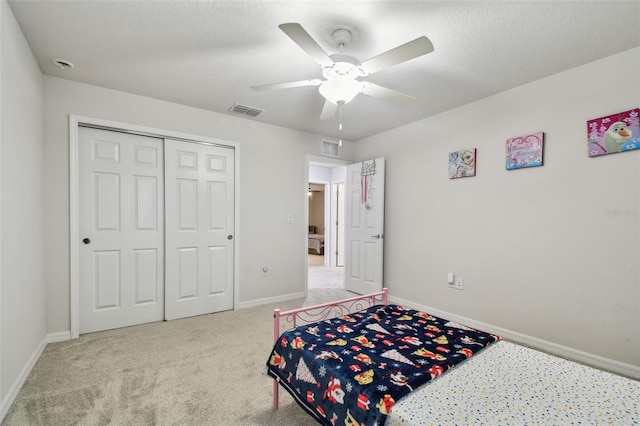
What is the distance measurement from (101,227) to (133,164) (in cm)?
72

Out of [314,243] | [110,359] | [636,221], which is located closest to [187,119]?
[110,359]

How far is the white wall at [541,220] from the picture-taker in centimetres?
225

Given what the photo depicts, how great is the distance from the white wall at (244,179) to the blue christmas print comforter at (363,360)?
7.19 feet

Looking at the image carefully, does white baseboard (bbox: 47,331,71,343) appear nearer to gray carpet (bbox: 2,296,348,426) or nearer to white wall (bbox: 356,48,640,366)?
gray carpet (bbox: 2,296,348,426)

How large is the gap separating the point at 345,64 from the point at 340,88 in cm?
15

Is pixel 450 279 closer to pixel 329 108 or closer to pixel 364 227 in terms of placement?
pixel 364 227

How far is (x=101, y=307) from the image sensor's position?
299 cm

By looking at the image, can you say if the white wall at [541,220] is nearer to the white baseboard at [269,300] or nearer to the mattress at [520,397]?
the mattress at [520,397]

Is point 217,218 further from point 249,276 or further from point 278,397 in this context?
point 278,397

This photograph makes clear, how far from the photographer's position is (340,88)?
1993 mm

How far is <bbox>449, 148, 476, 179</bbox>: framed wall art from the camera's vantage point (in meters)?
3.21

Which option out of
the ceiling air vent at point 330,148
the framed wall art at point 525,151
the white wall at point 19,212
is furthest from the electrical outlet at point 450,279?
the white wall at point 19,212

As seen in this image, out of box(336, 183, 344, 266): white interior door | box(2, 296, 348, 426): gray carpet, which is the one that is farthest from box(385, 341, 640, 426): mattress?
box(336, 183, 344, 266): white interior door

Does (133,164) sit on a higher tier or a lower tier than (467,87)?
lower
